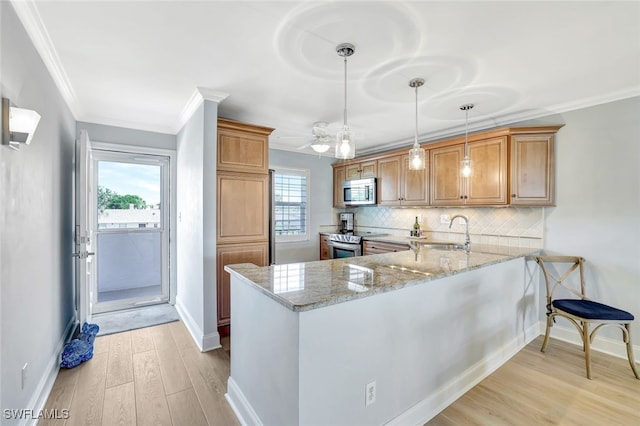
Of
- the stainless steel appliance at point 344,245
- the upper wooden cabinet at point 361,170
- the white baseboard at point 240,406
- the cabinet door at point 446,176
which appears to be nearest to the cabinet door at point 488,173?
the cabinet door at point 446,176

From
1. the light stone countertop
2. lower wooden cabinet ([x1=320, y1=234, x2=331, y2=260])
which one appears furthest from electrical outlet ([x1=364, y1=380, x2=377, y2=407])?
lower wooden cabinet ([x1=320, y1=234, x2=331, y2=260])

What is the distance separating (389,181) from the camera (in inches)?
181

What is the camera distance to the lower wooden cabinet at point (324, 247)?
530 cm

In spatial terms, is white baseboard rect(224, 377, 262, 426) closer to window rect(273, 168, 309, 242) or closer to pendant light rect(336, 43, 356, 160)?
pendant light rect(336, 43, 356, 160)

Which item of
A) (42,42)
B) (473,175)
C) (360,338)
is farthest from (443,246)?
(42,42)

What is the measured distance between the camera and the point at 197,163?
2967 mm

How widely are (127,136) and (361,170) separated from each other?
3560 millimetres

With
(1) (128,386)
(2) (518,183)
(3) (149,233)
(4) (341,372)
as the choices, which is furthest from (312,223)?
(4) (341,372)

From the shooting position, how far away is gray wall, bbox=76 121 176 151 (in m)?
3.55

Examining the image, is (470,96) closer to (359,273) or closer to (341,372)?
(359,273)

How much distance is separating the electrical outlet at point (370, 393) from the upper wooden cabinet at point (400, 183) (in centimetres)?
300

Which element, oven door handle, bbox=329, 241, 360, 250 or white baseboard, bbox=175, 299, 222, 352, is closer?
white baseboard, bbox=175, 299, 222, 352

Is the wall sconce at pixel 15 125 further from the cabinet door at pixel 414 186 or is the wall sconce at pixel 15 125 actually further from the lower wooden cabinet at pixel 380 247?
the cabinet door at pixel 414 186

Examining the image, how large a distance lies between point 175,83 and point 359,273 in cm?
231
